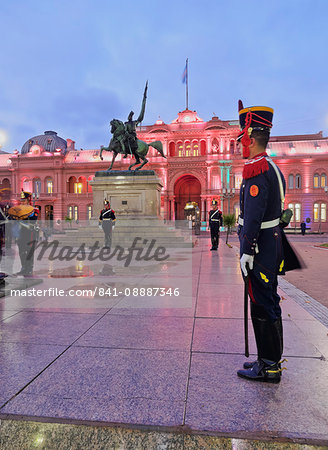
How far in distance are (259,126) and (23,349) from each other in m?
3.15

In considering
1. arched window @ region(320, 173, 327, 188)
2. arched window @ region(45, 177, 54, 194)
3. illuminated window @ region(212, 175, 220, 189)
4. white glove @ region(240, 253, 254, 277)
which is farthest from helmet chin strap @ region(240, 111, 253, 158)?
arched window @ region(45, 177, 54, 194)

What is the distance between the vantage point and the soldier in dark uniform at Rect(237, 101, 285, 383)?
2518mm

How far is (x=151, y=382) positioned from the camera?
2461 mm

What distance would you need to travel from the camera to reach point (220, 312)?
4.38 meters

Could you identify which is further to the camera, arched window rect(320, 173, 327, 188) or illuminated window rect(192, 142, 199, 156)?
illuminated window rect(192, 142, 199, 156)

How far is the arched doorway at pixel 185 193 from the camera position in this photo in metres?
56.7

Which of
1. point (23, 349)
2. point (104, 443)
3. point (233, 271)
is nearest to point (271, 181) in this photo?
point (104, 443)

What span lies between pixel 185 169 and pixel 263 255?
164 ft

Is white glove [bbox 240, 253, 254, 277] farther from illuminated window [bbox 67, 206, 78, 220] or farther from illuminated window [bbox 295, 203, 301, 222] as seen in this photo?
illuminated window [bbox 67, 206, 78, 220]

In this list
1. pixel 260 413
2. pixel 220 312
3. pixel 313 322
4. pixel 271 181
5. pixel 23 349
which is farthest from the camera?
pixel 220 312

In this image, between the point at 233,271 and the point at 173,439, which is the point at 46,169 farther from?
the point at 173,439

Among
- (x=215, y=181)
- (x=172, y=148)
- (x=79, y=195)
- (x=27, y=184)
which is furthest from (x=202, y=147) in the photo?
(x=27, y=184)

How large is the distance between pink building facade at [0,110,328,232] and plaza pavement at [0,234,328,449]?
1696 inches

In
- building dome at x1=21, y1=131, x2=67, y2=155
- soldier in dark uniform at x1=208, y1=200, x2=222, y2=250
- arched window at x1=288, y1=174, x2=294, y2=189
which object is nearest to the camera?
soldier in dark uniform at x1=208, y1=200, x2=222, y2=250
